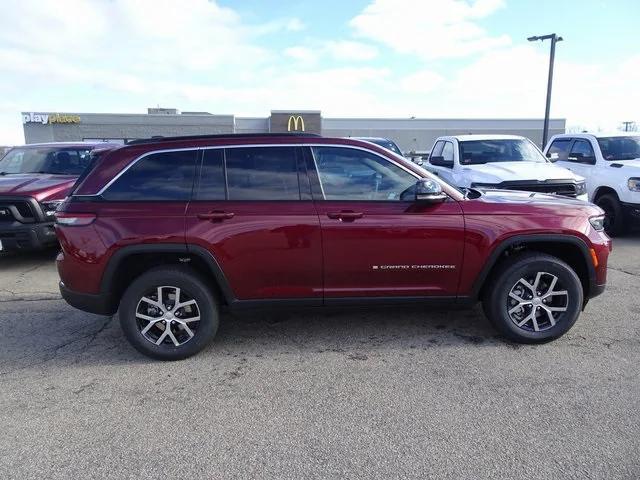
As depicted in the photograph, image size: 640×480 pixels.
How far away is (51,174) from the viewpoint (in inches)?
303

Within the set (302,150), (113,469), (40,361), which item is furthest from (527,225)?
(40,361)

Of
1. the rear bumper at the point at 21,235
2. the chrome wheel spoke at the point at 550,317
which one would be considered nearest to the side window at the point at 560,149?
the chrome wheel spoke at the point at 550,317

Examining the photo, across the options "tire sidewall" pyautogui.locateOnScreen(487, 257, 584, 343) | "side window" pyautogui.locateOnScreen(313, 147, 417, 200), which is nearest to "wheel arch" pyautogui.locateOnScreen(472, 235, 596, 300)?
"tire sidewall" pyautogui.locateOnScreen(487, 257, 584, 343)

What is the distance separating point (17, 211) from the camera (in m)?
6.38

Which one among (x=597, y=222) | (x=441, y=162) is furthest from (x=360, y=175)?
(x=441, y=162)

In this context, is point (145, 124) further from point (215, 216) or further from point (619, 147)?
point (215, 216)

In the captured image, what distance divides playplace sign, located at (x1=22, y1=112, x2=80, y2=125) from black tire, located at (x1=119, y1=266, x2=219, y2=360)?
34.8 metres

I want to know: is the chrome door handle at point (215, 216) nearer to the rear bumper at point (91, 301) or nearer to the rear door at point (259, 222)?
the rear door at point (259, 222)

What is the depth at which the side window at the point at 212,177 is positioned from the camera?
12.2 feet

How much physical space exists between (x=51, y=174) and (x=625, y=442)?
8377mm

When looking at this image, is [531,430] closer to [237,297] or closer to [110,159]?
[237,297]

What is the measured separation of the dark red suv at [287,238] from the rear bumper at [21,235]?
3.15 meters

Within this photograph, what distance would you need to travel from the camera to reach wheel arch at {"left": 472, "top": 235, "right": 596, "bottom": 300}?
3.79 meters

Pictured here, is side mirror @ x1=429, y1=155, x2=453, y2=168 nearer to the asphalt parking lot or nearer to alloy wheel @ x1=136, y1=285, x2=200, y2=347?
the asphalt parking lot
